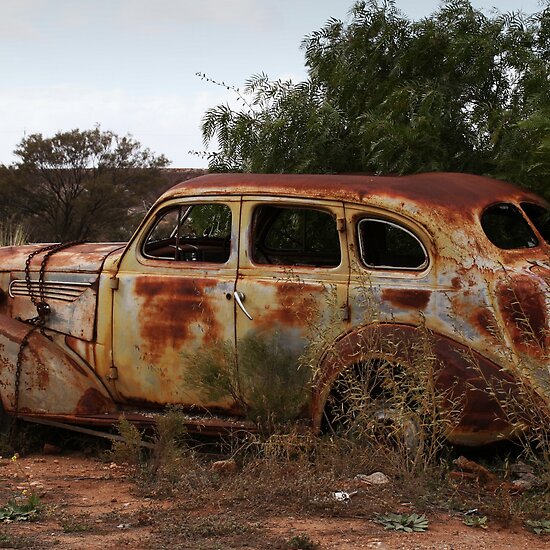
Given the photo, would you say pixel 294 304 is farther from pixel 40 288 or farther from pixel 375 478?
pixel 40 288

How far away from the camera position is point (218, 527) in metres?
4.88

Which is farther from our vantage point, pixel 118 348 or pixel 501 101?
pixel 501 101

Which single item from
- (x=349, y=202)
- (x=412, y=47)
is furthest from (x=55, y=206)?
(x=349, y=202)

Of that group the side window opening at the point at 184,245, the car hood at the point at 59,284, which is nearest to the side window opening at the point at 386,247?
the side window opening at the point at 184,245

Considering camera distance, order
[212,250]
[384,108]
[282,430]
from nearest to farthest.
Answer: [282,430] → [212,250] → [384,108]

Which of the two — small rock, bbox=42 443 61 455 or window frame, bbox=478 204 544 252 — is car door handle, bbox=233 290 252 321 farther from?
small rock, bbox=42 443 61 455

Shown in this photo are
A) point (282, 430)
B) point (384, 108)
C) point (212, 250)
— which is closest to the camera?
point (282, 430)

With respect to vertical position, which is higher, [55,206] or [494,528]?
[55,206]

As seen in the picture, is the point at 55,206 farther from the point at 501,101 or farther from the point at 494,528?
the point at 494,528

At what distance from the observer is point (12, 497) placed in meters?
5.63

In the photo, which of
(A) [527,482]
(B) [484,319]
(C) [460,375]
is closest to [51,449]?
(C) [460,375]

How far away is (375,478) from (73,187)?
97.7ft


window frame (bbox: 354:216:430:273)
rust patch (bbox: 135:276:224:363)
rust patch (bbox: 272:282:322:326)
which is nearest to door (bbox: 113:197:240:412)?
rust patch (bbox: 135:276:224:363)

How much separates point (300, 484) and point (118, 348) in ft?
6.53
